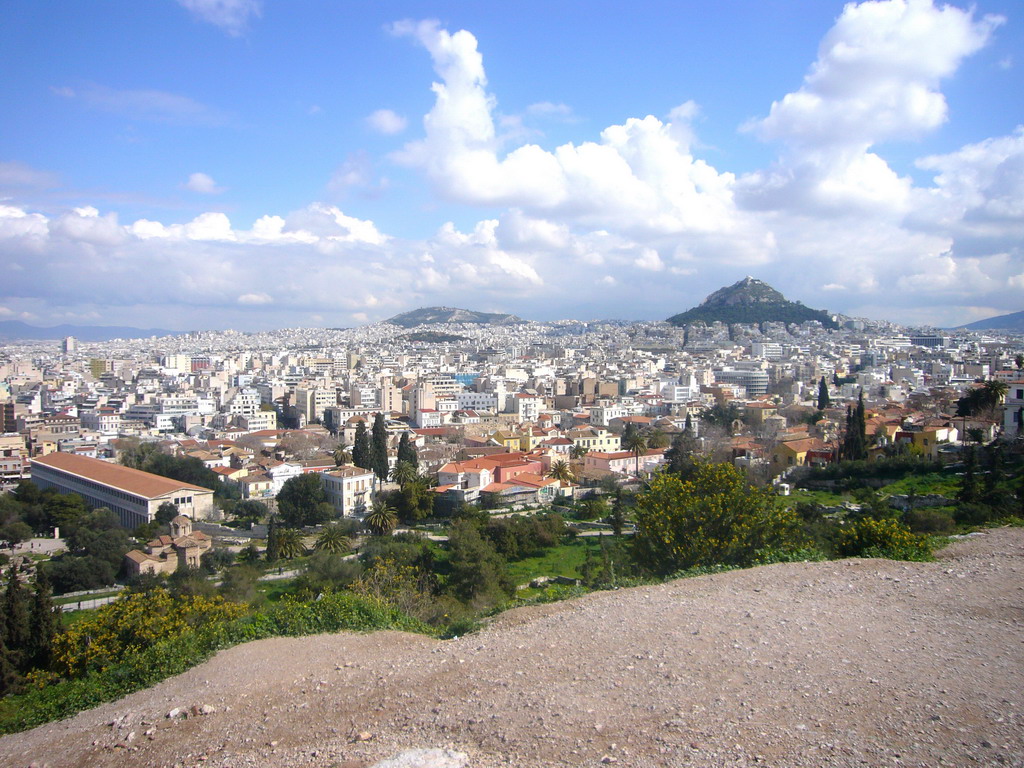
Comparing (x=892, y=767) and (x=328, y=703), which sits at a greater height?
(x=892, y=767)

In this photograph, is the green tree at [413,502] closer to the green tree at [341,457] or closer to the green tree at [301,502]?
the green tree at [301,502]

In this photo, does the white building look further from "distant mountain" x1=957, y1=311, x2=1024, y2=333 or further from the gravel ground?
"distant mountain" x1=957, y1=311, x2=1024, y2=333

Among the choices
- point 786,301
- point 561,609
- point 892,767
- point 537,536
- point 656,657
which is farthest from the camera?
point 786,301

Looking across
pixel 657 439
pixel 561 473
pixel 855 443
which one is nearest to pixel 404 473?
pixel 561 473

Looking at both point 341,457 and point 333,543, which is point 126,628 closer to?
point 333,543

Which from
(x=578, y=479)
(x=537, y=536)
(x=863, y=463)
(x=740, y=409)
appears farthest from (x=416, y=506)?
(x=740, y=409)

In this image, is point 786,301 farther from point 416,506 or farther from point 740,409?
point 416,506

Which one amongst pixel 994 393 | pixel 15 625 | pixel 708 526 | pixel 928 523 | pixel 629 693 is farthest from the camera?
pixel 994 393
